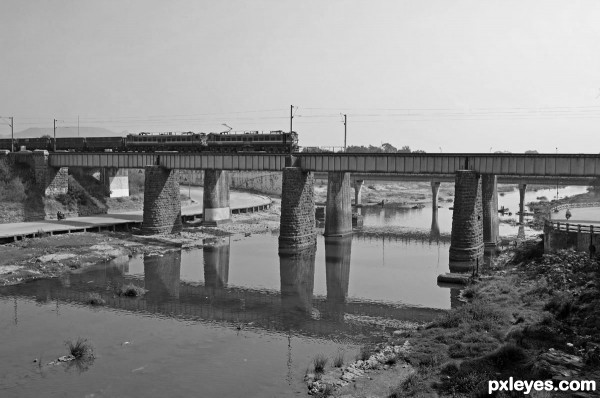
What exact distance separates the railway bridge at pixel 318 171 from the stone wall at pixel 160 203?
107 millimetres

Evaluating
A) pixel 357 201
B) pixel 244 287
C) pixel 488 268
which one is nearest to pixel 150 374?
pixel 244 287

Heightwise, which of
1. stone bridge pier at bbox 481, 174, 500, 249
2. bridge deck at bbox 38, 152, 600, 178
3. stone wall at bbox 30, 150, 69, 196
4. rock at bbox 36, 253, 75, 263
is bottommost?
rock at bbox 36, 253, 75, 263

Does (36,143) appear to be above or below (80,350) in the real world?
above

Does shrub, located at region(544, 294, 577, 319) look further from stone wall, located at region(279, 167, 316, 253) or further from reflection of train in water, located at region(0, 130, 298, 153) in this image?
reflection of train in water, located at region(0, 130, 298, 153)

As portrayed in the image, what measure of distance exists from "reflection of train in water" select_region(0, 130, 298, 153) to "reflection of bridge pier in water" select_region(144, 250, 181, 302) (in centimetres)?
1661

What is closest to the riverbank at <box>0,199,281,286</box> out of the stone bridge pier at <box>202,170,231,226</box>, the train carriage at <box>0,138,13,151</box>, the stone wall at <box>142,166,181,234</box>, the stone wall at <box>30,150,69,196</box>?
the stone bridge pier at <box>202,170,231,226</box>

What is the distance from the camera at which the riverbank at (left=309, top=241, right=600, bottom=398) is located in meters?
19.0

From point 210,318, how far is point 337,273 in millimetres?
16432

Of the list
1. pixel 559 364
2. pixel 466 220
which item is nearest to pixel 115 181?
pixel 466 220

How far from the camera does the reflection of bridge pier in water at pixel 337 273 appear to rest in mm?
34438

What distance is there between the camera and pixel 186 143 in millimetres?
67125

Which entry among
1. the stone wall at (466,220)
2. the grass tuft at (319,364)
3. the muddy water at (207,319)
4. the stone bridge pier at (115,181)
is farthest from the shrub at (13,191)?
the grass tuft at (319,364)

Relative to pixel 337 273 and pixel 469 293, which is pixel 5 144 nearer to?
pixel 337 273

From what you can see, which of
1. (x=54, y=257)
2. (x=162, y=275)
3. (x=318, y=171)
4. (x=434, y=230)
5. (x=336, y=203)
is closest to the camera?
(x=162, y=275)
